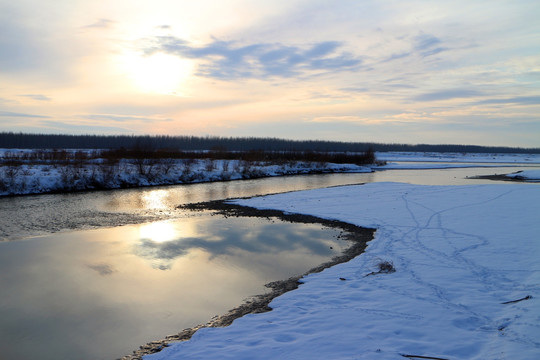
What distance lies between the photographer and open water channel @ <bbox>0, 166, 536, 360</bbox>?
274 inches

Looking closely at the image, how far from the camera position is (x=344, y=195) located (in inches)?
995

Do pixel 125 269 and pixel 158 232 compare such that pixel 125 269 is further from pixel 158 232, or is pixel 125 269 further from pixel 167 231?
pixel 167 231

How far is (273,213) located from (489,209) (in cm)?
1102

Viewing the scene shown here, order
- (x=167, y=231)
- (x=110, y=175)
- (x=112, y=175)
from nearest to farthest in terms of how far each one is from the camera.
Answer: (x=167, y=231), (x=110, y=175), (x=112, y=175)

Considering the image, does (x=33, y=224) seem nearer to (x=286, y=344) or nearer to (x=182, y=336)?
(x=182, y=336)

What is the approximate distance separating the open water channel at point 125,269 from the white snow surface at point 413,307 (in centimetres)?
137

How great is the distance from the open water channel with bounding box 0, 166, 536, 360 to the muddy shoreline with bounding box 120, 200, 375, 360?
27cm

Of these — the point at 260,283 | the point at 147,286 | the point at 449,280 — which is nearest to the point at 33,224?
the point at 147,286

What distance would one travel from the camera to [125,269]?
10.7 m

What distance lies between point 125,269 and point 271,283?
178 inches

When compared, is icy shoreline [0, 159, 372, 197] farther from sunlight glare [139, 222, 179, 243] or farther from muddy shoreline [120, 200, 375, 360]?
sunlight glare [139, 222, 179, 243]

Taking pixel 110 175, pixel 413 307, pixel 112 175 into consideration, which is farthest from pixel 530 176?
pixel 110 175

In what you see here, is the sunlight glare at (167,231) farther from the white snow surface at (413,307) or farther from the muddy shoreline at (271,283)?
the white snow surface at (413,307)

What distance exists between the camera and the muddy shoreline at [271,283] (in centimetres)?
657
